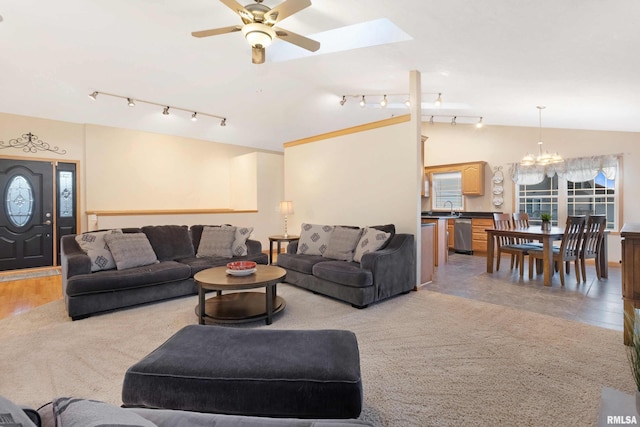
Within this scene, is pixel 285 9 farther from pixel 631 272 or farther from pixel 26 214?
pixel 26 214

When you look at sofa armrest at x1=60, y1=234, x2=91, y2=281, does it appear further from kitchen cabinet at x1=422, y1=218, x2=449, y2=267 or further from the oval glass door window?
kitchen cabinet at x1=422, y1=218, x2=449, y2=267

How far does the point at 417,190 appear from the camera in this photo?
13.7ft

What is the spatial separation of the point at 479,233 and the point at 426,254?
336cm

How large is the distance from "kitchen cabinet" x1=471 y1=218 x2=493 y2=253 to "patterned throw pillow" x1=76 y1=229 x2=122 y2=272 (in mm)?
6879

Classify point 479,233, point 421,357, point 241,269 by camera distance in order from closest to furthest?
point 421,357, point 241,269, point 479,233

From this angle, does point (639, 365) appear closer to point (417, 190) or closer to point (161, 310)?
point (417, 190)

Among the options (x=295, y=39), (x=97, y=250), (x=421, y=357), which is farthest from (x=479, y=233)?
(x=97, y=250)

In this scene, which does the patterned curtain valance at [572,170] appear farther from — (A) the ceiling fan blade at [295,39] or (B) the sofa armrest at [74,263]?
(B) the sofa armrest at [74,263]

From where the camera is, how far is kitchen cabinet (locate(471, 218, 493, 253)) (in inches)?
275

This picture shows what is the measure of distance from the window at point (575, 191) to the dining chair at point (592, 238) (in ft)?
6.30

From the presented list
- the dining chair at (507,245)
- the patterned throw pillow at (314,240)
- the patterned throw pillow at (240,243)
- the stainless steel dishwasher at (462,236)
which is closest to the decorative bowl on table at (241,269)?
the patterned throw pillow at (240,243)

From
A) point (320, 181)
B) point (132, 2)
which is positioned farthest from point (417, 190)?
point (132, 2)

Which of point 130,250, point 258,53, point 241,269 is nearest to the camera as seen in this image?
point 258,53

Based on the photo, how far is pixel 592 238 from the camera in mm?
4430
